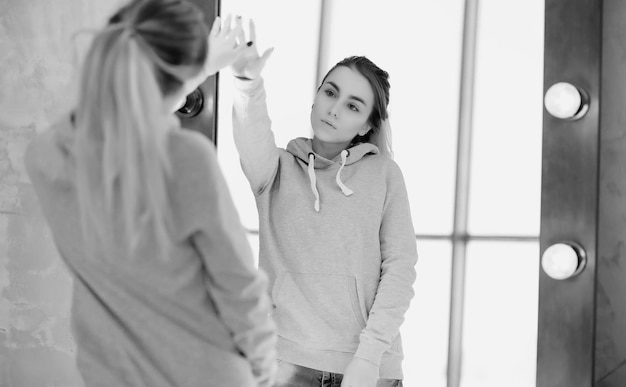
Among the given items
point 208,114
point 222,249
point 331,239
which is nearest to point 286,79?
point 208,114

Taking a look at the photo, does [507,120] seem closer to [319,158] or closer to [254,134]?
[319,158]

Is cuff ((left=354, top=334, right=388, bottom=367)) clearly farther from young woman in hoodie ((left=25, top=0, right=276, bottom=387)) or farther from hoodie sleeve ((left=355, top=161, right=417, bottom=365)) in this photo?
young woman in hoodie ((left=25, top=0, right=276, bottom=387))

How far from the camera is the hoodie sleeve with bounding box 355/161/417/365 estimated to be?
4.25 feet

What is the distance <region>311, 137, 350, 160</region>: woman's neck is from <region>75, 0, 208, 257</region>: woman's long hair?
0.64 meters

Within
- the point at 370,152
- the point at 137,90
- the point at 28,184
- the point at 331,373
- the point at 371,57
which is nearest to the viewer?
the point at 137,90

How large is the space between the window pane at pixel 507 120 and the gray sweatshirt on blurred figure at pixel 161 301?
841mm

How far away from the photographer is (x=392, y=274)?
136 centimetres

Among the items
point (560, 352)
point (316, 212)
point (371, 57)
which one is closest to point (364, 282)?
point (316, 212)

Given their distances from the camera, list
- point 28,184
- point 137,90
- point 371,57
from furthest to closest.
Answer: point 28,184
point 371,57
point 137,90

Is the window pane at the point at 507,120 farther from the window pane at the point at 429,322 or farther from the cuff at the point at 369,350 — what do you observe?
the cuff at the point at 369,350

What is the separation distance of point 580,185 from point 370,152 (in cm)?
43

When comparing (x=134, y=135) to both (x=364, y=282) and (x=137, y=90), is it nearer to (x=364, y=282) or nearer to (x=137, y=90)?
(x=137, y=90)

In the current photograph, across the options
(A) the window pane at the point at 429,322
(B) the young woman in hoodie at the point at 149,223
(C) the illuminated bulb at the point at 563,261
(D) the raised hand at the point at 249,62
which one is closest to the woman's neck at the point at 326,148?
(D) the raised hand at the point at 249,62

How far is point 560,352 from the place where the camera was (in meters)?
1.36
